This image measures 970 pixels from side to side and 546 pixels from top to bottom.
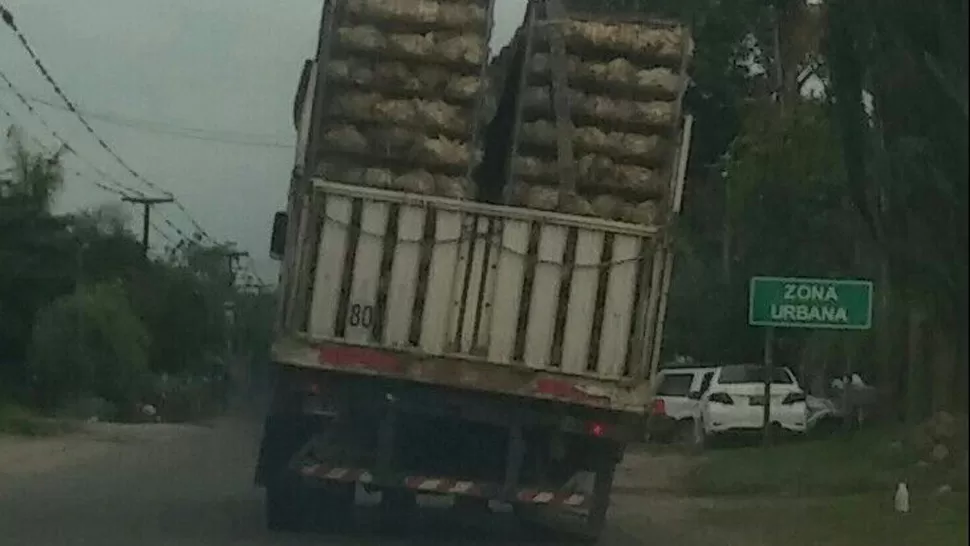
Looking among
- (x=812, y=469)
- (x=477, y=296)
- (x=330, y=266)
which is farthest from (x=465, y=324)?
(x=812, y=469)

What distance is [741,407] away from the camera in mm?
35219

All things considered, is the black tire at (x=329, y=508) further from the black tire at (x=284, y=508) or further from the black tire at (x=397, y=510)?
the black tire at (x=397, y=510)

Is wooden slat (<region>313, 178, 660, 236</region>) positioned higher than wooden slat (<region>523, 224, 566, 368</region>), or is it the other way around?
wooden slat (<region>313, 178, 660, 236</region>)

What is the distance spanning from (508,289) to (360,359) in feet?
3.80

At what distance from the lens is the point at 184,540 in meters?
14.7

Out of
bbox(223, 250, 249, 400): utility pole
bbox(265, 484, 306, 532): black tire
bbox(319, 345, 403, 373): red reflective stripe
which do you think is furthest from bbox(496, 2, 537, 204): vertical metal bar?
bbox(223, 250, 249, 400): utility pole

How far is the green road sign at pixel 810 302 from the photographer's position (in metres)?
20.3

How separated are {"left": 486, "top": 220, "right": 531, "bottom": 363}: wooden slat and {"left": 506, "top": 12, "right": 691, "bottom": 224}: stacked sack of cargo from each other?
0.61m

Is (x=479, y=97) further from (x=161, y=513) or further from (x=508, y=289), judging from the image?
(x=161, y=513)

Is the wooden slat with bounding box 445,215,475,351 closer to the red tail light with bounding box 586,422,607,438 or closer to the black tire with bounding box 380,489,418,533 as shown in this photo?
the red tail light with bounding box 586,422,607,438

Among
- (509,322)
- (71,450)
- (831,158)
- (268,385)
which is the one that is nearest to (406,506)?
(268,385)

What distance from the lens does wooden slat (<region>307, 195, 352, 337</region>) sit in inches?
552

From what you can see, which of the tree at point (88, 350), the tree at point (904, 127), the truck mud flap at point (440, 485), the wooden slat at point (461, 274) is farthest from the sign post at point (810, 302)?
the tree at point (88, 350)

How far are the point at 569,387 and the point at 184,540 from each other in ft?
10.4
